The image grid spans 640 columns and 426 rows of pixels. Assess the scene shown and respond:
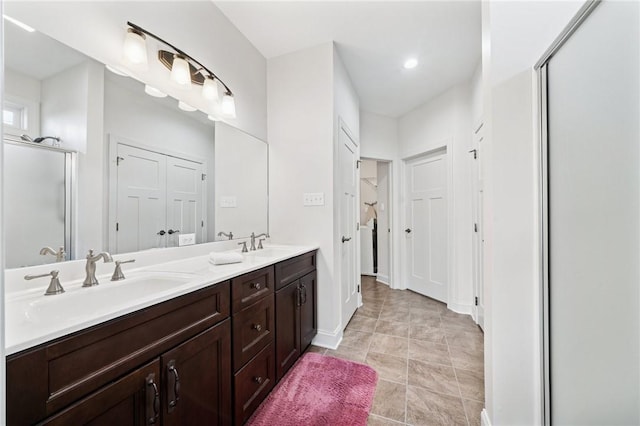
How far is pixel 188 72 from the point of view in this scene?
5.14 feet

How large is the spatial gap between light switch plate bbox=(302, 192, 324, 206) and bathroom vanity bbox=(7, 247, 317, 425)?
67 centimetres

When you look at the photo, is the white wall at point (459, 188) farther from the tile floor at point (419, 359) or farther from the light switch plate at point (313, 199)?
the light switch plate at point (313, 199)

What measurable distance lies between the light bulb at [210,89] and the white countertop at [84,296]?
1117 millimetres

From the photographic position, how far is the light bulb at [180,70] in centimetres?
152

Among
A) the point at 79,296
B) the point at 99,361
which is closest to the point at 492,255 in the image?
the point at 99,361

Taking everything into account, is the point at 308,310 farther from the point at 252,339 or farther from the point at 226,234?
the point at 226,234

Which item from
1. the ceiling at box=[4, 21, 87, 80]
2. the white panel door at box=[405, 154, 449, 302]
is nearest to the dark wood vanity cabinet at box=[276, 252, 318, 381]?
the ceiling at box=[4, 21, 87, 80]

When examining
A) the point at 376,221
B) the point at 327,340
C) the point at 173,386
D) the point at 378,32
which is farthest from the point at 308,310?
the point at 376,221

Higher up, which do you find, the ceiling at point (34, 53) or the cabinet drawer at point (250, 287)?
the ceiling at point (34, 53)

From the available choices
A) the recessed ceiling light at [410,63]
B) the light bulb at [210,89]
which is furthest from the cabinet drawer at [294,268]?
the recessed ceiling light at [410,63]

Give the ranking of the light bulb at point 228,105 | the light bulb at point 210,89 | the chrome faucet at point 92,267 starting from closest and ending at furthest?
the chrome faucet at point 92,267 < the light bulb at point 210,89 < the light bulb at point 228,105

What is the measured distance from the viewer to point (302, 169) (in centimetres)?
225

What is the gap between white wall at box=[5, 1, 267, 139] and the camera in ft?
3.51

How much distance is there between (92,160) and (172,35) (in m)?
0.93
